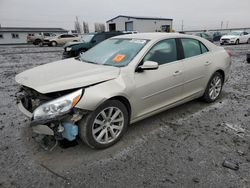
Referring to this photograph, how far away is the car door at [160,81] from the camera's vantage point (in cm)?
302

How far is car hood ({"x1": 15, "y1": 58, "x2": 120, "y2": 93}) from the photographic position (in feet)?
8.02

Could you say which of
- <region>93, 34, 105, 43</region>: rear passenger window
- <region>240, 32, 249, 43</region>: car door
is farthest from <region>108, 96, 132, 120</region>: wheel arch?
<region>240, 32, 249, 43</region>: car door

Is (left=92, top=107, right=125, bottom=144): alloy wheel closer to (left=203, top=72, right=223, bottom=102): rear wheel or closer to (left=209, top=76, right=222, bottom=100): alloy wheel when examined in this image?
(left=203, top=72, right=223, bottom=102): rear wheel

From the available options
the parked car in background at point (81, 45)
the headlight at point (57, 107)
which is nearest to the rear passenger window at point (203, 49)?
the headlight at point (57, 107)

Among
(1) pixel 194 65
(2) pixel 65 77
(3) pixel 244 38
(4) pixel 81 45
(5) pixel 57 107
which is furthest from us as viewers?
(3) pixel 244 38

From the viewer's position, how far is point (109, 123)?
9.20 ft

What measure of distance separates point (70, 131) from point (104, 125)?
495mm

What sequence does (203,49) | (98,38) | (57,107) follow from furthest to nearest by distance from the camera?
(98,38)
(203,49)
(57,107)

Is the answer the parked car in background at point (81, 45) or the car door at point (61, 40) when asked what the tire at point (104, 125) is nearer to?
the parked car in background at point (81, 45)

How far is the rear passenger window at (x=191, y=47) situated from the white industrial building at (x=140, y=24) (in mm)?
30476

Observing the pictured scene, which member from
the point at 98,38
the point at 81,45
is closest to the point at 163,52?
the point at 81,45

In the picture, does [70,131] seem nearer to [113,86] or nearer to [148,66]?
[113,86]

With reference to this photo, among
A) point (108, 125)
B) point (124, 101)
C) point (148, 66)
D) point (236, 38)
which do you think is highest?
point (236, 38)

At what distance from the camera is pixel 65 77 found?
2.63 metres
